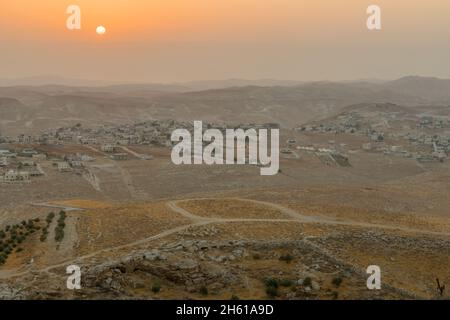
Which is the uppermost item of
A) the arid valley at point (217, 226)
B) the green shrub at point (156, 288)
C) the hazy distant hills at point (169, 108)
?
the hazy distant hills at point (169, 108)

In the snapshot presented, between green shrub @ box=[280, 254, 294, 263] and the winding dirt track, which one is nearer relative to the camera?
the winding dirt track

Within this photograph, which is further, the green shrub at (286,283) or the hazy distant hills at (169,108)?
the hazy distant hills at (169,108)

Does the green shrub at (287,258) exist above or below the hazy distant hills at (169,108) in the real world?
below

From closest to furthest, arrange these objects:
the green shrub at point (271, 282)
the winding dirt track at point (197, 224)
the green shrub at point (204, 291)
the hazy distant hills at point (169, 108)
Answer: the green shrub at point (204, 291)
the green shrub at point (271, 282)
the winding dirt track at point (197, 224)
the hazy distant hills at point (169, 108)

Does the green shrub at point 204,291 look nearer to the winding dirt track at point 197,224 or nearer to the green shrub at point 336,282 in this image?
the green shrub at point 336,282

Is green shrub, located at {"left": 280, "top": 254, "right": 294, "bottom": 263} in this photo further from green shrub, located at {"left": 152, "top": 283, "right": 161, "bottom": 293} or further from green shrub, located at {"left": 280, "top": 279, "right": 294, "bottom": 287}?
green shrub, located at {"left": 152, "top": 283, "right": 161, "bottom": 293}

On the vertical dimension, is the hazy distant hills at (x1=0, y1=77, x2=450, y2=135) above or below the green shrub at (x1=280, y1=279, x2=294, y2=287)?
above

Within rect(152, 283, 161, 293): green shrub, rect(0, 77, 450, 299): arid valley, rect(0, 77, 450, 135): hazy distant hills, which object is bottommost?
rect(0, 77, 450, 299): arid valley

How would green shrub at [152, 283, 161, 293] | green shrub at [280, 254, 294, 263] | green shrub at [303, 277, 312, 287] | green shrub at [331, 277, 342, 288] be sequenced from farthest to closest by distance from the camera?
green shrub at [280, 254, 294, 263] < green shrub at [331, 277, 342, 288] < green shrub at [303, 277, 312, 287] < green shrub at [152, 283, 161, 293]

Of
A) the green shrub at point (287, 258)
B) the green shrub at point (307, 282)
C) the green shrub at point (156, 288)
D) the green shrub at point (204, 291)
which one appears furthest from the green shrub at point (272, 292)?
the green shrub at point (156, 288)

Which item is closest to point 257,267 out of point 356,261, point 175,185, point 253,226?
point 356,261

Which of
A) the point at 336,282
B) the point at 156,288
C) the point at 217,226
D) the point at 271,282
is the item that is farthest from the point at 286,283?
the point at 217,226

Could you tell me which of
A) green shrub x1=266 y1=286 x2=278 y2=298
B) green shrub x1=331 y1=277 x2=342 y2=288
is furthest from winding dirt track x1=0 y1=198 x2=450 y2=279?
green shrub x1=331 y1=277 x2=342 y2=288
